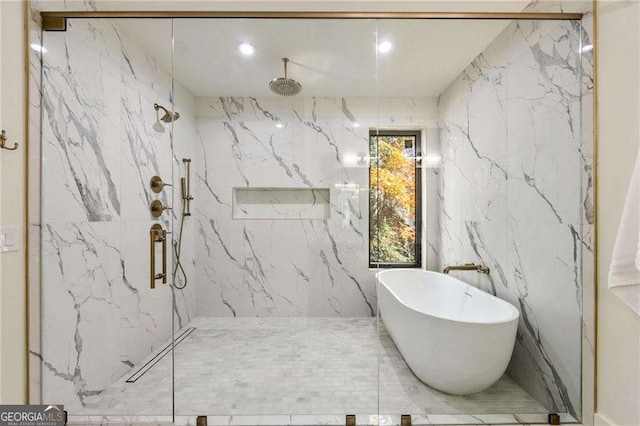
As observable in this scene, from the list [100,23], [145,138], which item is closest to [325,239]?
[145,138]

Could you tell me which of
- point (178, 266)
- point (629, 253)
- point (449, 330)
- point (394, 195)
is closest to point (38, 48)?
point (178, 266)

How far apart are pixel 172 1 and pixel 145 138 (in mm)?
935

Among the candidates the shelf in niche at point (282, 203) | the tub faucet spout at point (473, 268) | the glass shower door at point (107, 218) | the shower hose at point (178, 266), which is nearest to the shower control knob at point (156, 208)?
the glass shower door at point (107, 218)

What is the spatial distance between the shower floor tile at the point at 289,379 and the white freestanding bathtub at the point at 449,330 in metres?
0.13

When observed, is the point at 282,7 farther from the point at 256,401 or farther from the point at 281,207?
the point at 256,401

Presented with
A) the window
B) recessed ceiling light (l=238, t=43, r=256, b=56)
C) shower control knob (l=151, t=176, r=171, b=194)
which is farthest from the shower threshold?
recessed ceiling light (l=238, t=43, r=256, b=56)

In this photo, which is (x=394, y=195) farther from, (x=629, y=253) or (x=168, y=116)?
(x=168, y=116)

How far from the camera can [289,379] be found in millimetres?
1823

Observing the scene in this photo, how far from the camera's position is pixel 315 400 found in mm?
1702

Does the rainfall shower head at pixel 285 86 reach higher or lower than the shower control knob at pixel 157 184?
higher

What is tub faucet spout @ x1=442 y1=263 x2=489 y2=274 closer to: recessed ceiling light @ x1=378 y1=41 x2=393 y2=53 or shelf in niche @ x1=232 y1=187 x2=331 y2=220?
shelf in niche @ x1=232 y1=187 x2=331 y2=220

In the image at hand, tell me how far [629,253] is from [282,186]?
1.90m

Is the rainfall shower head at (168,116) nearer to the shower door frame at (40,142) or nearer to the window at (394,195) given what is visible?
the shower door frame at (40,142)

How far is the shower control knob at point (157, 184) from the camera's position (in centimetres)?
206
